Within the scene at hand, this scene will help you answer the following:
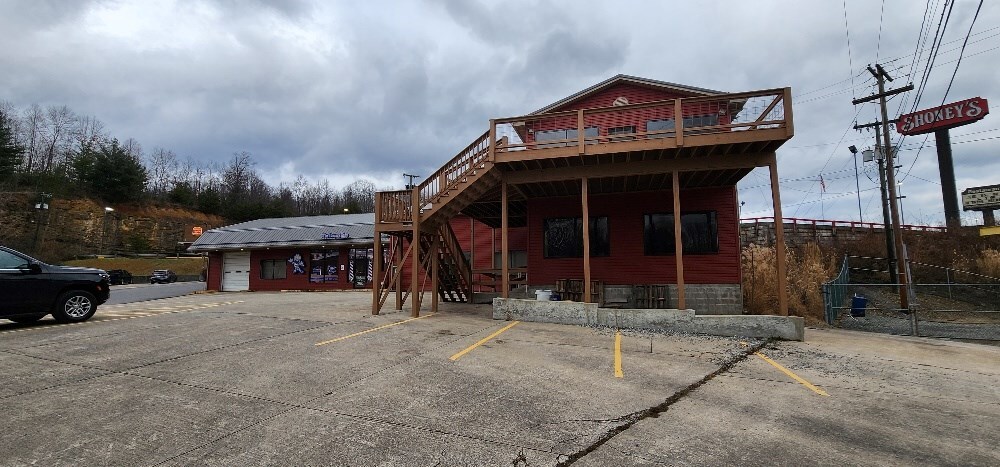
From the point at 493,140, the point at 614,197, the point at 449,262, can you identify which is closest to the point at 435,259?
the point at 449,262

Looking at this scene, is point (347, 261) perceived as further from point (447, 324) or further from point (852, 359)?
point (852, 359)

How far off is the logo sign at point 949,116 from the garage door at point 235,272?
51949 mm

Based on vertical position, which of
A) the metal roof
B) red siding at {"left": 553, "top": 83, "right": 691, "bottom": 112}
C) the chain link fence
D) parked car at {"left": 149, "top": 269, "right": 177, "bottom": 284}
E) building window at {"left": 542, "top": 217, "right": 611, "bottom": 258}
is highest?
red siding at {"left": 553, "top": 83, "right": 691, "bottom": 112}

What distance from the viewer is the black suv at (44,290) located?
9.02 metres

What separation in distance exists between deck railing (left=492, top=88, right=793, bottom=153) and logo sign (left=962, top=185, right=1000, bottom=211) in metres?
37.2

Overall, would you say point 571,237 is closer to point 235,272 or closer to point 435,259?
point 435,259

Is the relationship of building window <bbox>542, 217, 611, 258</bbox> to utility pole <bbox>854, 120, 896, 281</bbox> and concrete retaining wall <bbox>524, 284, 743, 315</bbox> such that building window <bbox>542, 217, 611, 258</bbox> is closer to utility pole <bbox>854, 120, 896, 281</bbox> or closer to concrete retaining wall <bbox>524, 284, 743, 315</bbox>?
concrete retaining wall <bbox>524, 284, 743, 315</bbox>

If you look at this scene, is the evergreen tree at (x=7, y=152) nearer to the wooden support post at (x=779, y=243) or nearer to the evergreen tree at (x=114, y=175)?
the evergreen tree at (x=114, y=175)

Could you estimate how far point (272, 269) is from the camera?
28.6m

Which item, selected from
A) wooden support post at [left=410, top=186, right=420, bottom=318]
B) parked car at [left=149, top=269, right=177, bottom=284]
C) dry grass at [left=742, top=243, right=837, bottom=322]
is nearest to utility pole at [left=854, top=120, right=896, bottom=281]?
dry grass at [left=742, top=243, right=837, bottom=322]

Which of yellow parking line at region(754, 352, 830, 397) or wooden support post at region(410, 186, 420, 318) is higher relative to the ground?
wooden support post at region(410, 186, 420, 318)

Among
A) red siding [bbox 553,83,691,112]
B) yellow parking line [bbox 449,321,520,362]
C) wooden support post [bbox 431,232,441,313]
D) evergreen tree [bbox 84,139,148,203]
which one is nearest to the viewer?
yellow parking line [bbox 449,321,520,362]

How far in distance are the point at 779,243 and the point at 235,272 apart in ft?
105

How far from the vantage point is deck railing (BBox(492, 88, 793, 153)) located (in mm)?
9812
